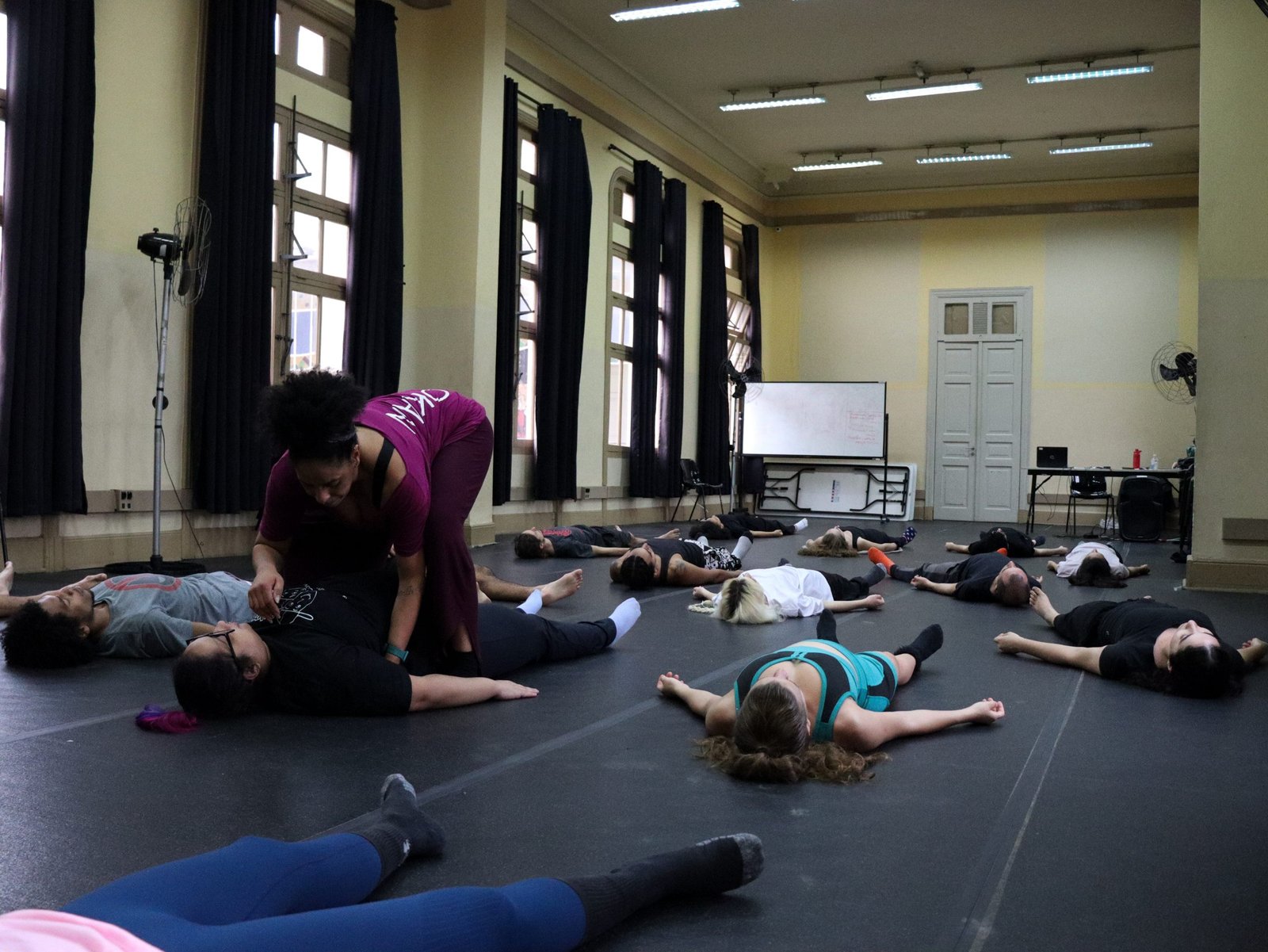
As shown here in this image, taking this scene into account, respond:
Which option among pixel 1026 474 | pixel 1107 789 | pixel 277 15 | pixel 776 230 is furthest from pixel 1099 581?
pixel 776 230

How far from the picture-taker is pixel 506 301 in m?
9.34

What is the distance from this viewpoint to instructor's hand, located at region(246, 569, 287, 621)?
2834mm

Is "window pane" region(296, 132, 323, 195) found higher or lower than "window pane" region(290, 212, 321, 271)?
higher

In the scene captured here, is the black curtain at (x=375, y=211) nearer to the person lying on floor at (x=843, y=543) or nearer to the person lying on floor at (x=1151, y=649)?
the person lying on floor at (x=843, y=543)

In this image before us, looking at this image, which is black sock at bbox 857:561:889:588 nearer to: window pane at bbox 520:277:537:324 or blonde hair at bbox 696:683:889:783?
blonde hair at bbox 696:683:889:783

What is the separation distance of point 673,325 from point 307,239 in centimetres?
569

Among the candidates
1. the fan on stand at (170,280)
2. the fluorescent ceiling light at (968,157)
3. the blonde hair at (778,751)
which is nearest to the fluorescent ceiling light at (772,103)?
the fluorescent ceiling light at (968,157)

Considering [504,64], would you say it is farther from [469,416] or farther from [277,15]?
[469,416]

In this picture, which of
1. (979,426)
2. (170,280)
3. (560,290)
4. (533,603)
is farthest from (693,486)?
(533,603)

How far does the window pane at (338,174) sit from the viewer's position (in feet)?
26.4

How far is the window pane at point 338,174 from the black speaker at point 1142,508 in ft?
26.6

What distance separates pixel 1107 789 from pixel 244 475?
5662 mm

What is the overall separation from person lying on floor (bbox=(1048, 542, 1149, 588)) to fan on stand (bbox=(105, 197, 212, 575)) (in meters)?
5.26

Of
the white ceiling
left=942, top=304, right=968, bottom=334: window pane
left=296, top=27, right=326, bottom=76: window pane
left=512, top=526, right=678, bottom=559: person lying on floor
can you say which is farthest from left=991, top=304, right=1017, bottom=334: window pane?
left=296, top=27, right=326, bottom=76: window pane
